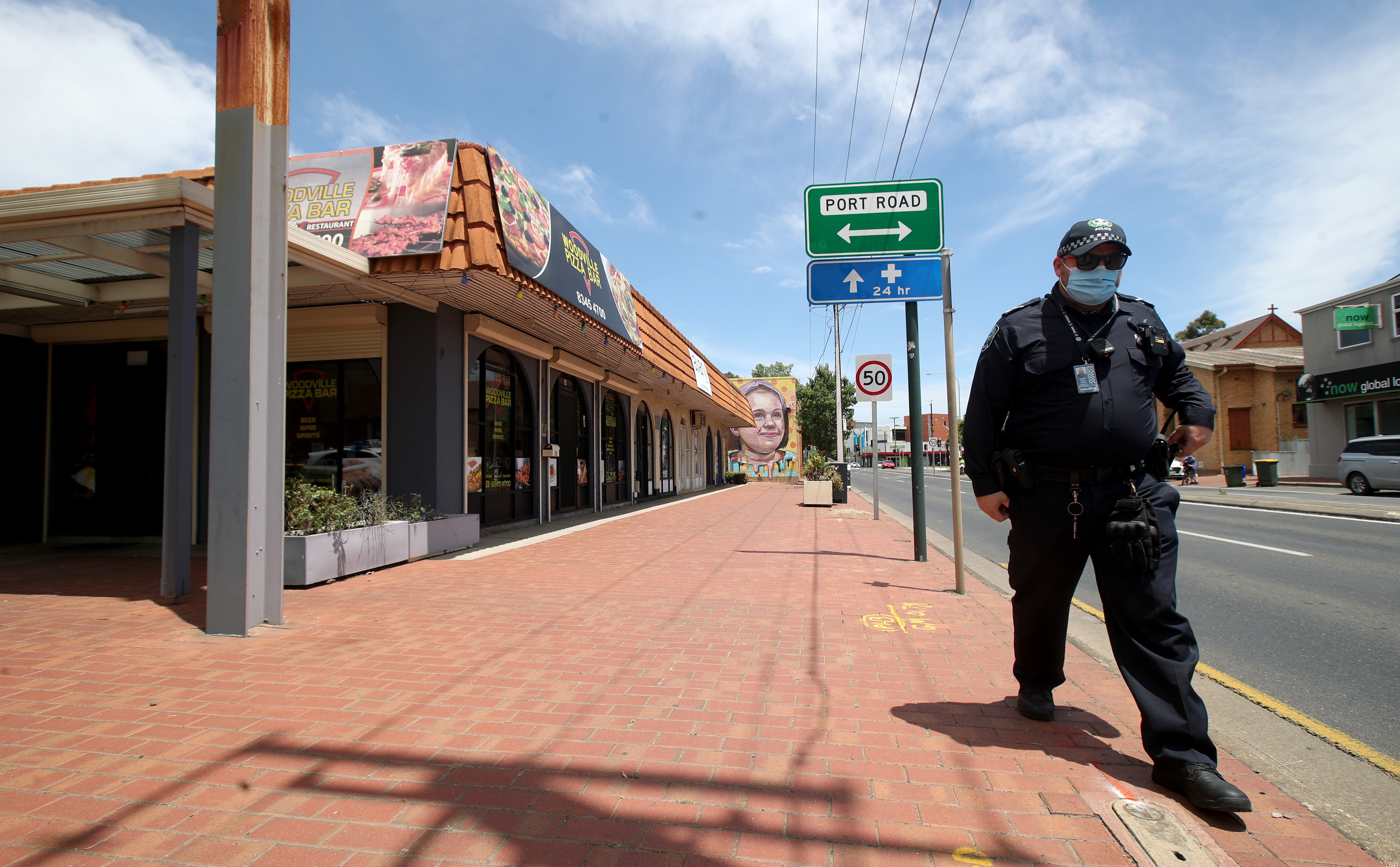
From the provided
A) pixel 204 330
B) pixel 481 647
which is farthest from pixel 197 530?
pixel 481 647

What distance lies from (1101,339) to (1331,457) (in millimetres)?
34149

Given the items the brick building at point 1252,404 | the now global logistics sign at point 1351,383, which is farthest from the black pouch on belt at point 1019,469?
the brick building at point 1252,404

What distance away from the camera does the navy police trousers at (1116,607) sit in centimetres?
249

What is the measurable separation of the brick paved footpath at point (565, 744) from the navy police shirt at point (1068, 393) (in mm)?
1244

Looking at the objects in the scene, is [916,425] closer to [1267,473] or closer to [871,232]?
[871,232]

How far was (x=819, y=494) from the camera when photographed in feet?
57.4

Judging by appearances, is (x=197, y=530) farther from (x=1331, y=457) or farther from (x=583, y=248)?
(x=1331, y=457)

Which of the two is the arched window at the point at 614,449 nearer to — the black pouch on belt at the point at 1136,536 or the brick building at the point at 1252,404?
the black pouch on belt at the point at 1136,536

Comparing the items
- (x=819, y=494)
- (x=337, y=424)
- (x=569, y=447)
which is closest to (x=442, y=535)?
(x=337, y=424)

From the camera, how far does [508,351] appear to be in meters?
11.4

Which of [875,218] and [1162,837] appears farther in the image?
[875,218]

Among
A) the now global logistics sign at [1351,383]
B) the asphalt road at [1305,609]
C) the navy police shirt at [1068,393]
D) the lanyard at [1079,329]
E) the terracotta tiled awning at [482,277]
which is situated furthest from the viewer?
the now global logistics sign at [1351,383]

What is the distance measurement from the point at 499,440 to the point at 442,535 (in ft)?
9.35

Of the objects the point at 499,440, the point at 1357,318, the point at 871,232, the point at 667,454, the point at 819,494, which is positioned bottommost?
the point at 819,494
